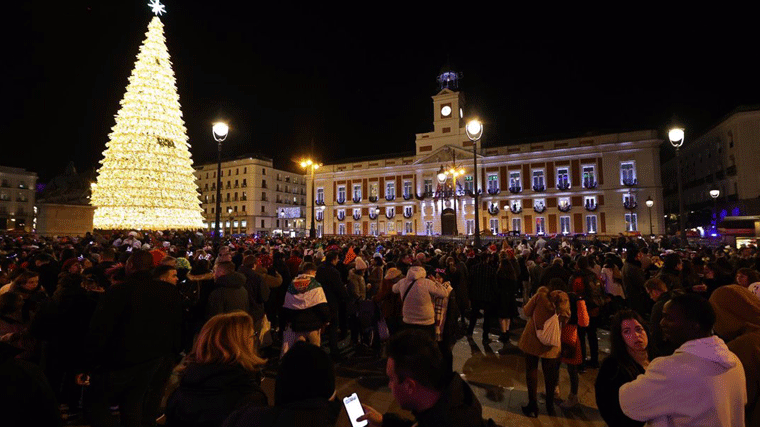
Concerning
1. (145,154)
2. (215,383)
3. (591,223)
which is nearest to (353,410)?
(215,383)

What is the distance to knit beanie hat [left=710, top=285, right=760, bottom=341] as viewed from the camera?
272 cm

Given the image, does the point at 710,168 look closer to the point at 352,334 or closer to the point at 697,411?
the point at 352,334

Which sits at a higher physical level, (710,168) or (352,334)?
(710,168)

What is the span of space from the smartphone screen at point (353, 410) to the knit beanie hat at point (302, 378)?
4.3 inches

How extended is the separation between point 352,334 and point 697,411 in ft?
21.9

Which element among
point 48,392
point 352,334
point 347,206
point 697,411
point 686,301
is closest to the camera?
point 697,411

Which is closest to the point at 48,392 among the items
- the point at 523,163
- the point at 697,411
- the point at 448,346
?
the point at 697,411

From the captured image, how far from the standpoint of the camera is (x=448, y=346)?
17.7 ft

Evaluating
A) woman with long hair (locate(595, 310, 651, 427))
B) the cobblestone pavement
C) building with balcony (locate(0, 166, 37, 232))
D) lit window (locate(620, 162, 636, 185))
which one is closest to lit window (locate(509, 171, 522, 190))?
lit window (locate(620, 162, 636, 185))

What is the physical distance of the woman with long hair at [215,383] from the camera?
220 cm

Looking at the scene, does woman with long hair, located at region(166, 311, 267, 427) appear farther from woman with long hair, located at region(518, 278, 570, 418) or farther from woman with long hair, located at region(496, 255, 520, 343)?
woman with long hair, located at region(496, 255, 520, 343)

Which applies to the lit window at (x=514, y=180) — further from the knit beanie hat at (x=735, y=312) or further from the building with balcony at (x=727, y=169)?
the knit beanie hat at (x=735, y=312)

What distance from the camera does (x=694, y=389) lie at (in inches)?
76.1

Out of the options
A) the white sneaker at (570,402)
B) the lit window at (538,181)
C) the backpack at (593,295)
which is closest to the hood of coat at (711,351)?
the white sneaker at (570,402)
